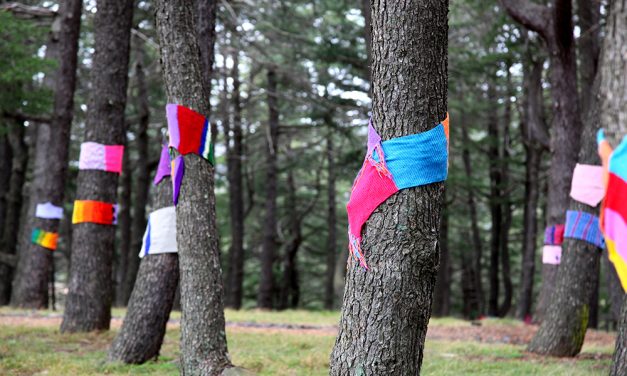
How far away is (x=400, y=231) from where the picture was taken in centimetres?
372

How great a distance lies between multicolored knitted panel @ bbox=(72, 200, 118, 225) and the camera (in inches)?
352

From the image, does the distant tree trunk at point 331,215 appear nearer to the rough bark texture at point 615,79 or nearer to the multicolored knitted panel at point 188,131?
the multicolored knitted panel at point 188,131

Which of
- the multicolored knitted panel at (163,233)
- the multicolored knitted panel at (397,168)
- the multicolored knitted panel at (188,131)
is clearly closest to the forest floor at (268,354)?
the multicolored knitted panel at (163,233)

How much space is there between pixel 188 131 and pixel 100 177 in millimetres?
3627

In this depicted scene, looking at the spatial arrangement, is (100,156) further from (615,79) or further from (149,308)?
(615,79)

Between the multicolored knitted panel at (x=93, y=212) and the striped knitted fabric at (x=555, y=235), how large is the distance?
7634 millimetres

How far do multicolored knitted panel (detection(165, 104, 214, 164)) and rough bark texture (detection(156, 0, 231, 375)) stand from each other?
0.21ft

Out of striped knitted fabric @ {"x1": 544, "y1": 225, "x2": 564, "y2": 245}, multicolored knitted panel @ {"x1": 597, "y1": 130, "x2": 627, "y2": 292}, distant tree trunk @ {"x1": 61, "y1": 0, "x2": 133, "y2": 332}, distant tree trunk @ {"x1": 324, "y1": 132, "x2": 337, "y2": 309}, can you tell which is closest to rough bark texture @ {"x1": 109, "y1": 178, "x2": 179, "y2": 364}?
distant tree trunk @ {"x1": 61, "y1": 0, "x2": 133, "y2": 332}

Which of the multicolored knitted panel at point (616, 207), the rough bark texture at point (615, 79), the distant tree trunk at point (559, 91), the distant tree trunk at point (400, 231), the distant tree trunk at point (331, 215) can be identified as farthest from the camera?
the distant tree trunk at point (331, 215)

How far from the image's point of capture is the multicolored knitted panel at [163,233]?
267 inches

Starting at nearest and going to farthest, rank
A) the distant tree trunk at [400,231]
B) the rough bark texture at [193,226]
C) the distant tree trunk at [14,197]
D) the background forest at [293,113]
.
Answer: the distant tree trunk at [400,231] → the rough bark texture at [193,226] → the background forest at [293,113] → the distant tree trunk at [14,197]

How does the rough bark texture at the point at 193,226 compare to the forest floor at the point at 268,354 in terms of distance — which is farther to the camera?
the forest floor at the point at 268,354

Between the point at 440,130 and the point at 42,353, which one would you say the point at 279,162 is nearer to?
the point at 42,353

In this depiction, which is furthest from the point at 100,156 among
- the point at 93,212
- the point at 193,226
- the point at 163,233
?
the point at 193,226
